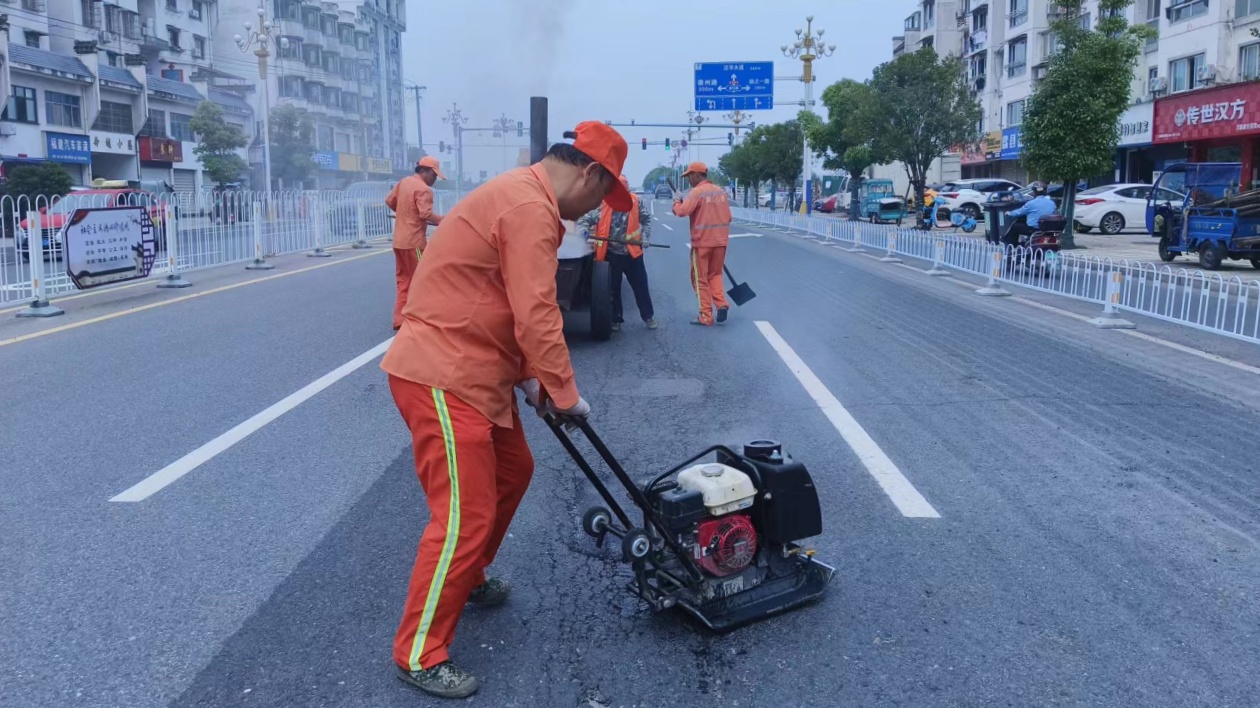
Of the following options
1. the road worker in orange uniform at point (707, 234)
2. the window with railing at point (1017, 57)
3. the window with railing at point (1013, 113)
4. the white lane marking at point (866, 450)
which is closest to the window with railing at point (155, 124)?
the window with railing at point (1013, 113)

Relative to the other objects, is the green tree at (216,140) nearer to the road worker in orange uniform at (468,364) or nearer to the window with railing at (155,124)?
the window with railing at (155,124)

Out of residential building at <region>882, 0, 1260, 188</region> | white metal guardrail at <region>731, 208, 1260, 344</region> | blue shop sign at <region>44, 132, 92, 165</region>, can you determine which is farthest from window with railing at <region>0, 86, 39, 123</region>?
residential building at <region>882, 0, 1260, 188</region>

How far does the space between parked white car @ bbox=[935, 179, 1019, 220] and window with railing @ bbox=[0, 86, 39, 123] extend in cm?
3137

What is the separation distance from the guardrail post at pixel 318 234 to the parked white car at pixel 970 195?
19437mm

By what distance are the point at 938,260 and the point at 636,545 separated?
1479cm

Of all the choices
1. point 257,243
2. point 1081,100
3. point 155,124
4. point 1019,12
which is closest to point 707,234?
point 257,243

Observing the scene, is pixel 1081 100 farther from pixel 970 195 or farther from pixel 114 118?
pixel 114 118

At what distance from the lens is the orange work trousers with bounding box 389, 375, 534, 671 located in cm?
306

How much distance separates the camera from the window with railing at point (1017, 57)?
44.1 meters

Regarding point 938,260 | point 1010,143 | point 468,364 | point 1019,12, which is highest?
point 1019,12

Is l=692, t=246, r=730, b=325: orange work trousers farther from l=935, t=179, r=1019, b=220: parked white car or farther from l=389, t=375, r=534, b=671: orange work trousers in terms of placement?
l=935, t=179, r=1019, b=220: parked white car

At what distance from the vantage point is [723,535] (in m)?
3.50

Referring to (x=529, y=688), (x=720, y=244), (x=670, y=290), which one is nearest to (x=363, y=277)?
(x=670, y=290)

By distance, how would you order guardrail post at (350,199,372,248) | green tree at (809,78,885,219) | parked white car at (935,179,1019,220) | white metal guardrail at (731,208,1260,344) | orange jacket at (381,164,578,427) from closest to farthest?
orange jacket at (381,164,578,427)
white metal guardrail at (731,208,1260,344)
guardrail post at (350,199,372,248)
parked white car at (935,179,1019,220)
green tree at (809,78,885,219)
